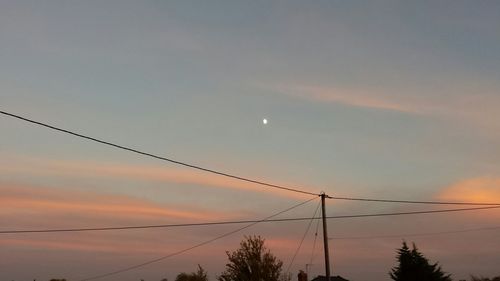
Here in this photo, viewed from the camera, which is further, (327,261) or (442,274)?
(442,274)

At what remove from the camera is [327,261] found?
30375 mm

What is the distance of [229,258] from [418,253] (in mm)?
22139

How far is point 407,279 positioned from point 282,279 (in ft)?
59.1

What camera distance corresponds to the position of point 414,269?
2005 inches

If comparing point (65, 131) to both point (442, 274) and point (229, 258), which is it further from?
point (442, 274)

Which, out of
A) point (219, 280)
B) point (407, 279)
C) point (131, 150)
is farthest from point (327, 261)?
point (407, 279)

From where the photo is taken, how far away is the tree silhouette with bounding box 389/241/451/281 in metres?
50.6

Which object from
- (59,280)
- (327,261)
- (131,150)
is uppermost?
(59,280)

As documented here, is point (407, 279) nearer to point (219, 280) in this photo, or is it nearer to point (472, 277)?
point (472, 277)

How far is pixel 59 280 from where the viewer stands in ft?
339

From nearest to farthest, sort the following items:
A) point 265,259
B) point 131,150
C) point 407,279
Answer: point 131,150 → point 265,259 → point 407,279

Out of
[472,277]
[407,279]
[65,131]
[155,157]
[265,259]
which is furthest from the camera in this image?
[472,277]

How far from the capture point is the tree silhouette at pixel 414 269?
50594 mm

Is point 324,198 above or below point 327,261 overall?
above
